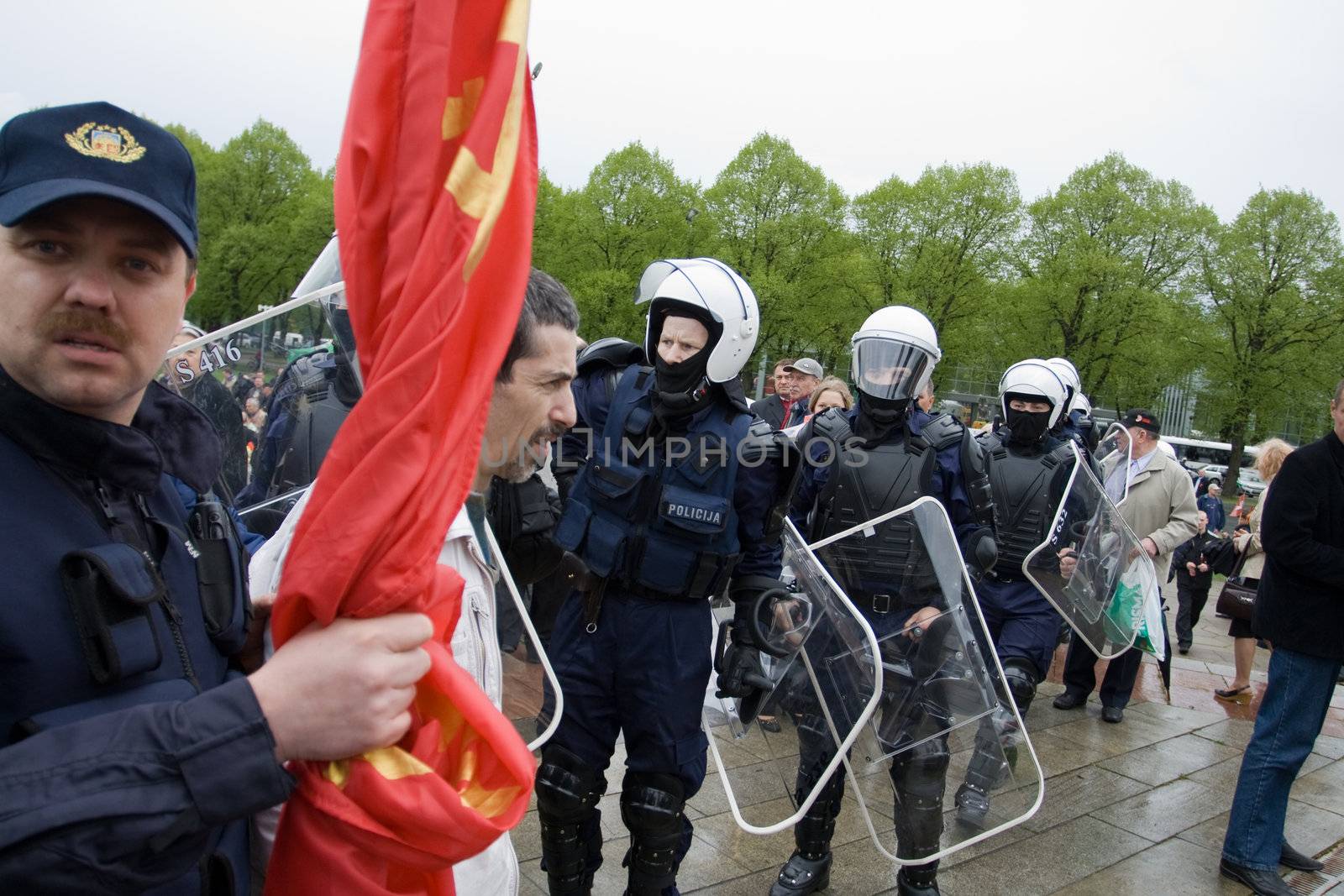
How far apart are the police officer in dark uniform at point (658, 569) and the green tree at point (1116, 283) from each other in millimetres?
30481

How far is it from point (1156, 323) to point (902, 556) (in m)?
31.2

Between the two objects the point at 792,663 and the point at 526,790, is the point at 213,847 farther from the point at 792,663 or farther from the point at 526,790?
the point at 792,663

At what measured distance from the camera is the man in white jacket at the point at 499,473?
1.48 metres

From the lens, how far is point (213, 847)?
3.68 feet

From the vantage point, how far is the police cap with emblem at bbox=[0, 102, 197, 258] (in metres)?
0.98

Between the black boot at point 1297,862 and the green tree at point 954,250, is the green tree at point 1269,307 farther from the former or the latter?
the black boot at point 1297,862

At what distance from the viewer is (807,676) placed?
339cm

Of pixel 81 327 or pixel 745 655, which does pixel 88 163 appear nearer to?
pixel 81 327

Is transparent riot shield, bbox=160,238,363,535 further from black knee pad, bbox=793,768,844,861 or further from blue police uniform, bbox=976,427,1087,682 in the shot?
blue police uniform, bbox=976,427,1087,682

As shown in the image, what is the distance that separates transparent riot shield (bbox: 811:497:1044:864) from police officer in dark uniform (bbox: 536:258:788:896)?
550mm

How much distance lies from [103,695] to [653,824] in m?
2.41

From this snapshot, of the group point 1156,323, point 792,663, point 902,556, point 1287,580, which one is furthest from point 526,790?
point 1156,323

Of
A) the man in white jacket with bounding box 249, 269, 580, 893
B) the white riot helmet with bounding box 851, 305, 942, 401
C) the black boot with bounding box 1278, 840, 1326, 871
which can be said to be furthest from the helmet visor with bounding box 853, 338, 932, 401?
the black boot with bounding box 1278, 840, 1326, 871

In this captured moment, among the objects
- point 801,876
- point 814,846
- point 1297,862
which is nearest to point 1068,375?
point 1297,862
